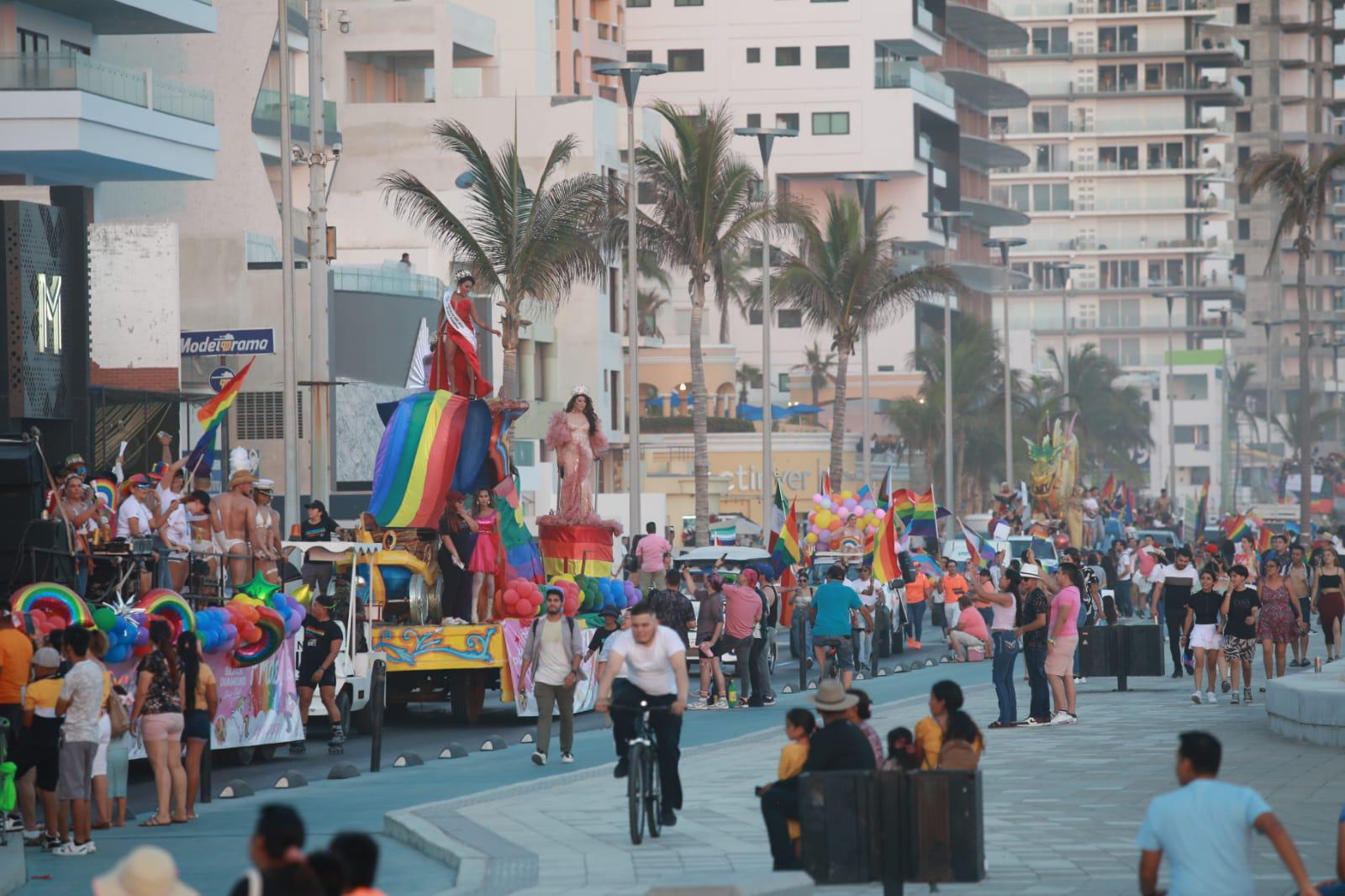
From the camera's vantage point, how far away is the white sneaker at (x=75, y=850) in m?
15.1

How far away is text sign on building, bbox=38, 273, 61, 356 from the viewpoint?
26.5 m

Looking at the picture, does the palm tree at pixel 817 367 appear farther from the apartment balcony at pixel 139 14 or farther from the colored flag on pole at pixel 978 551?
the apartment balcony at pixel 139 14

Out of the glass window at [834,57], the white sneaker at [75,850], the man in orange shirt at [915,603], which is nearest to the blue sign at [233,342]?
the man in orange shirt at [915,603]

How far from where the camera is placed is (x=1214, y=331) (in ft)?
551

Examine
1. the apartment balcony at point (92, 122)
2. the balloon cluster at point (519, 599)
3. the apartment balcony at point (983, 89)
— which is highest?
the apartment balcony at point (983, 89)

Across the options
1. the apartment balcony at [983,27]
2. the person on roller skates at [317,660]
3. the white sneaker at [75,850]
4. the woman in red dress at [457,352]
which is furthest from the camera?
the apartment balcony at [983,27]

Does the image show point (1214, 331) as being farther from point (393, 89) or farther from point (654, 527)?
point (654, 527)

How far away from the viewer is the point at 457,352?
25.7 meters

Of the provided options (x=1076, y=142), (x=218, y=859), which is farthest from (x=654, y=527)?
(x=1076, y=142)

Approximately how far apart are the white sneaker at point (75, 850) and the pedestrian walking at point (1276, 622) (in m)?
15.6

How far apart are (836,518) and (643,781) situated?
2904 centimetres

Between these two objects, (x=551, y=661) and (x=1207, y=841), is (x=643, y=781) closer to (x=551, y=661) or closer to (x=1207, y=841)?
(x=551, y=661)

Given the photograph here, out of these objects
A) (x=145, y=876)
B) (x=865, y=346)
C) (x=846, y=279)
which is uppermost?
(x=846, y=279)

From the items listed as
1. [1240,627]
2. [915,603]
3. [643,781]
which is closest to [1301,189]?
[915,603]
